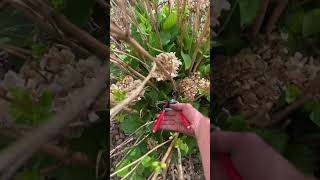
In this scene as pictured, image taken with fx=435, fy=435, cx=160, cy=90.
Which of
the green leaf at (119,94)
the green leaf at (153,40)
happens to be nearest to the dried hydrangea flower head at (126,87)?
the green leaf at (119,94)

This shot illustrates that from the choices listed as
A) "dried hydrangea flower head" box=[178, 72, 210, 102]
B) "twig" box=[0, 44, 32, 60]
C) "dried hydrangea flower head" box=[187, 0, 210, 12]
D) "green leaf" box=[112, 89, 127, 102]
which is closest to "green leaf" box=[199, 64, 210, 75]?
"dried hydrangea flower head" box=[178, 72, 210, 102]

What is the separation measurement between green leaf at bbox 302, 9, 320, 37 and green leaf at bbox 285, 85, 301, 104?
0.03 m

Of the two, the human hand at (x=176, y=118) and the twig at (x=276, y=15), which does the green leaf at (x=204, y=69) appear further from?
the twig at (x=276, y=15)

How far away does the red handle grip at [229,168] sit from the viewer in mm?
259

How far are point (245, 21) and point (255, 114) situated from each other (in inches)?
2.3

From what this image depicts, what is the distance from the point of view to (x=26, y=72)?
0.33m

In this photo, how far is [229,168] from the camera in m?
0.26

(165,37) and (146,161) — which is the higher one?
(165,37)

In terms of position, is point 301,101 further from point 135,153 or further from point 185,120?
point 135,153

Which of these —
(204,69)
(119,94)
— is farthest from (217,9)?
(204,69)

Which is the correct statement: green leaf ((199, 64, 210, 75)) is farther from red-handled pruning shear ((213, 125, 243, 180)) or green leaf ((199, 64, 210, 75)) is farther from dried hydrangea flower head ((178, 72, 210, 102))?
red-handled pruning shear ((213, 125, 243, 180))

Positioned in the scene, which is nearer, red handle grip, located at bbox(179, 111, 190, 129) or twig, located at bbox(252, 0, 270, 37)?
twig, located at bbox(252, 0, 270, 37)

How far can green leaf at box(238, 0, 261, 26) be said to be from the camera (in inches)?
10.4

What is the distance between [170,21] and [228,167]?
70 cm
